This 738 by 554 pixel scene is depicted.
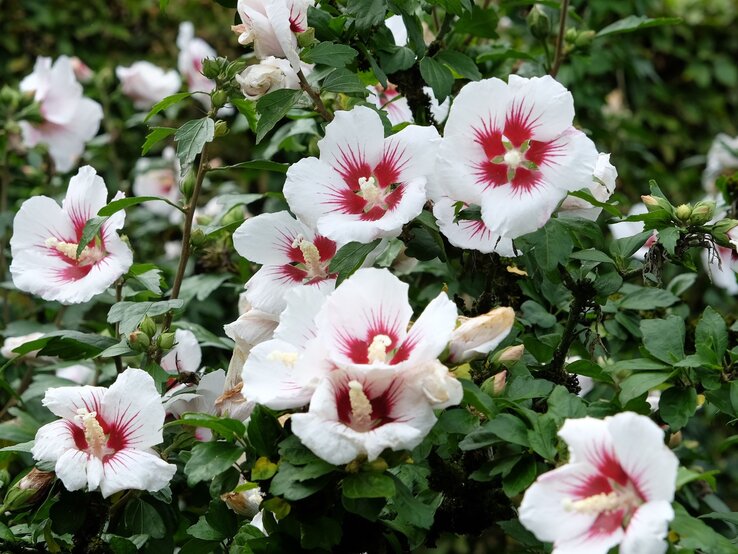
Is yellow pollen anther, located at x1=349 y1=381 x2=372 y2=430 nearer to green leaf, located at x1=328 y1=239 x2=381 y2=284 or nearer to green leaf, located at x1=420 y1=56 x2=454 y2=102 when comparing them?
green leaf, located at x1=328 y1=239 x2=381 y2=284

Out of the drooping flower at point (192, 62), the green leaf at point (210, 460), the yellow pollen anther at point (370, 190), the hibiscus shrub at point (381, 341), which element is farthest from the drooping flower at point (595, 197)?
the drooping flower at point (192, 62)

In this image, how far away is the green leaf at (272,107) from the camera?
3.80ft

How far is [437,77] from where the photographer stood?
4.22ft

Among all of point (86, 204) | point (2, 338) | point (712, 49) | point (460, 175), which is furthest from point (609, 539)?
point (712, 49)

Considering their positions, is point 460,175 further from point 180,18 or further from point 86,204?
point 180,18

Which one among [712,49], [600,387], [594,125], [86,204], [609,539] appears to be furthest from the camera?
[712,49]

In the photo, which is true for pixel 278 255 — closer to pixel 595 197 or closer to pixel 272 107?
pixel 272 107

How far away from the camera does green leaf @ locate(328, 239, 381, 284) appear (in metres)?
1.10

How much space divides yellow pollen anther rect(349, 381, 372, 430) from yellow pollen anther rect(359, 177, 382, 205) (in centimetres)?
25

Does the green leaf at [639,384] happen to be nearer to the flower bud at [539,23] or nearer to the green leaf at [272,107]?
the green leaf at [272,107]

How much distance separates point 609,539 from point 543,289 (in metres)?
0.62

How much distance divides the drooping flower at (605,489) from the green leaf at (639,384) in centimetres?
23

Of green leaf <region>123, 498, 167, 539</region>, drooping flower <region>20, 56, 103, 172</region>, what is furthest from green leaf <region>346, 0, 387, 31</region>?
drooping flower <region>20, 56, 103, 172</region>

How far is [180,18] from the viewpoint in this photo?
3301 millimetres
